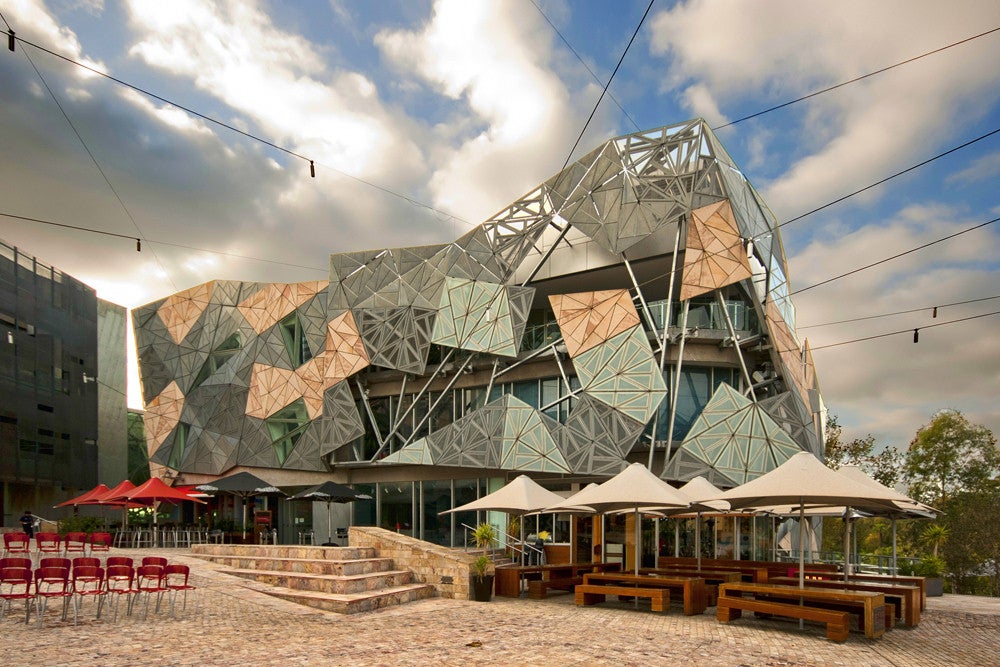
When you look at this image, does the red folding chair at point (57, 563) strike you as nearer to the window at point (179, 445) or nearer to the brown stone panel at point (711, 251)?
the brown stone panel at point (711, 251)

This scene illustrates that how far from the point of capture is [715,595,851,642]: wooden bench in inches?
482

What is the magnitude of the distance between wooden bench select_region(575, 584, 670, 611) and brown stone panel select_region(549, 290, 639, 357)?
11686 millimetres

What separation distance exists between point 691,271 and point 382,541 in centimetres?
1423

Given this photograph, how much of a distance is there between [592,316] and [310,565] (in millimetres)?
14176

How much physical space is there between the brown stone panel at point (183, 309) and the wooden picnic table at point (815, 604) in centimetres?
3125

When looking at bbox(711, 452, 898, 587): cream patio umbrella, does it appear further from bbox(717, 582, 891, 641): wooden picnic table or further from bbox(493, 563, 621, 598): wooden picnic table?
bbox(493, 563, 621, 598): wooden picnic table

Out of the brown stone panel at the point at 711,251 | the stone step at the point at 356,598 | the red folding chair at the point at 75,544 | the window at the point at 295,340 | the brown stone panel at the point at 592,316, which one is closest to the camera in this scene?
the stone step at the point at 356,598

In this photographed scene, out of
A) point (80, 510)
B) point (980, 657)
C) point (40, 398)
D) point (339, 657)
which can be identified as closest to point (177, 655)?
point (339, 657)

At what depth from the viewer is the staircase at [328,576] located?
15773mm

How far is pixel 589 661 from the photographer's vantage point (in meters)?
10.4

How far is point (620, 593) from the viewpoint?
16.1 metres

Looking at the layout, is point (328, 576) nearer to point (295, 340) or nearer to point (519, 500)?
point (519, 500)

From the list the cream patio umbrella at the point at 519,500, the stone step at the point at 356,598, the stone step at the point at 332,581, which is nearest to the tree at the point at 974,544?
the cream patio umbrella at the point at 519,500

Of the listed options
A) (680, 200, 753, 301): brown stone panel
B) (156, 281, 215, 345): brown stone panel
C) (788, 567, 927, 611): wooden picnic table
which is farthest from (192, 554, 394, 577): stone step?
(156, 281, 215, 345): brown stone panel
